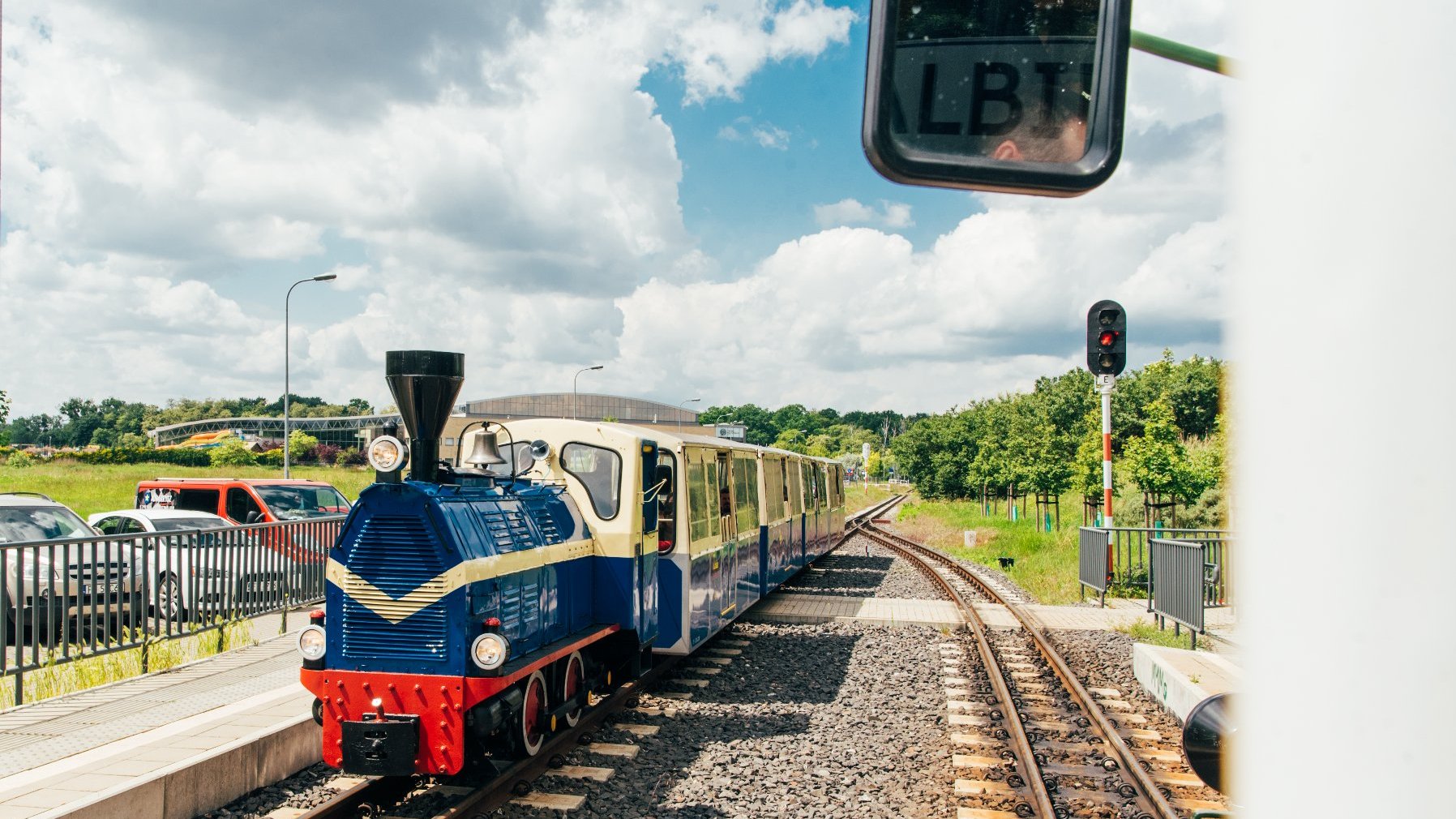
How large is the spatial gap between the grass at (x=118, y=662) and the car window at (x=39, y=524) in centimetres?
235

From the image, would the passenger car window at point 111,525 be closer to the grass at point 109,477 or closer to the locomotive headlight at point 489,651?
the locomotive headlight at point 489,651

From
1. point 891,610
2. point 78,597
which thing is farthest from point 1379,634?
point 891,610

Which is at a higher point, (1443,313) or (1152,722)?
(1443,313)

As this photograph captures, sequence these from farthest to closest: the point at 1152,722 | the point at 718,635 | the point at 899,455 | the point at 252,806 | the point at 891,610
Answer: the point at 899,455, the point at 891,610, the point at 718,635, the point at 1152,722, the point at 252,806

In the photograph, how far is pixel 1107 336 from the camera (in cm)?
1505

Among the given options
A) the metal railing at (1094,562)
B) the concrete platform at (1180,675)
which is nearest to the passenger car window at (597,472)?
the concrete platform at (1180,675)

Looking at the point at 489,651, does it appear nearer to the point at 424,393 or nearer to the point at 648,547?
the point at 424,393

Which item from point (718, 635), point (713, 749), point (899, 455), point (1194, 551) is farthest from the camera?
point (899, 455)

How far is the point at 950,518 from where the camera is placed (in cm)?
4119

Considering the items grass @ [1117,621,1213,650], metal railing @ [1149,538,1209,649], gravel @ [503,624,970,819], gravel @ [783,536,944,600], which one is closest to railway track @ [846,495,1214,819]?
gravel @ [503,624,970,819]

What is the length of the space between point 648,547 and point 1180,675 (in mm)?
4957

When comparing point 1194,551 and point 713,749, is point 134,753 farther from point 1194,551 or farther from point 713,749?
point 1194,551

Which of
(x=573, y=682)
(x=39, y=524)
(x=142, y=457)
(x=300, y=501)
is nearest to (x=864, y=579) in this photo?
(x=300, y=501)

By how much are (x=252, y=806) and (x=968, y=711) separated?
5.96 meters
